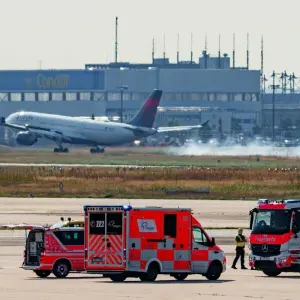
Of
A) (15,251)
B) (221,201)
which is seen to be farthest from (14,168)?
(15,251)

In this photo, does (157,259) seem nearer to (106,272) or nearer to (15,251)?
(106,272)

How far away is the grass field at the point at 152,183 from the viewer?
93.8 meters

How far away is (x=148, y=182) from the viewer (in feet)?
340

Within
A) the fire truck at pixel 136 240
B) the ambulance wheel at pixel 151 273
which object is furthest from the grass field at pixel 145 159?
the ambulance wheel at pixel 151 273

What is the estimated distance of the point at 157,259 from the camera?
42.2m

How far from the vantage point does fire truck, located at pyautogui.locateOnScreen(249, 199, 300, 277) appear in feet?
149

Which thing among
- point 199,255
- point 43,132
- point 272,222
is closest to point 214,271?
point 199,255

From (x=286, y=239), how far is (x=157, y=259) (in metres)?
5.74

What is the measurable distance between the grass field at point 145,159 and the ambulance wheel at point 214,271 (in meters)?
91.7

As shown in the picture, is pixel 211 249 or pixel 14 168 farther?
pixel 14 168

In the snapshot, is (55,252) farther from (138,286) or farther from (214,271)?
(214,271)

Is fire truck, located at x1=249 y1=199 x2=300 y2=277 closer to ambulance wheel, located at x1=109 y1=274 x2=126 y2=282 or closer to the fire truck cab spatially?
ambulance wheel, located at x1=109 y1=274 x2=126 y2=282

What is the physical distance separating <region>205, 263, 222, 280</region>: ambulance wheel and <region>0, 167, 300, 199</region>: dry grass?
4509cm

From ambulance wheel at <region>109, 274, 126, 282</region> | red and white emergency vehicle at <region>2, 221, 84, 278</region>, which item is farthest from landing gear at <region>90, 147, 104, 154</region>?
ambulance wheel at <region>109, 274, 126, 282</region>
